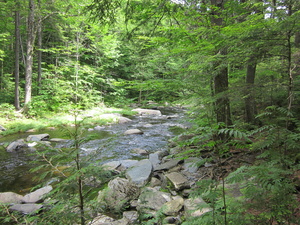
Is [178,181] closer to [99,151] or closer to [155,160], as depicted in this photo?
[155,160]

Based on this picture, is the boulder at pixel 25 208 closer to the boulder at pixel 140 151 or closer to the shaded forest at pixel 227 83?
the shaded forest at pixel 227 83

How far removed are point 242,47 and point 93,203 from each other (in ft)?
9.42

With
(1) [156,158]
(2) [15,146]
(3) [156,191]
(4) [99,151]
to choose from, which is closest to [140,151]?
(1) [156,158]

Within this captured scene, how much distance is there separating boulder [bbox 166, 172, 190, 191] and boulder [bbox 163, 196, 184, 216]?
19.1 inches

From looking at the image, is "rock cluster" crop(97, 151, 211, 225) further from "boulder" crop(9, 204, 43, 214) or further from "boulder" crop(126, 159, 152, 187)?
"boulder" crop(9, 204, 43, 214)

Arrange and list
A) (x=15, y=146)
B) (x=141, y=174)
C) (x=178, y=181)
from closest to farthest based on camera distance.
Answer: (x=178, y=181), (x=141, y=174), (x=15, y=146)

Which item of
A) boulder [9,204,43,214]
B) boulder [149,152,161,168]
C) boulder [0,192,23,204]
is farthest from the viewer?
boulder [149,152,161,168]

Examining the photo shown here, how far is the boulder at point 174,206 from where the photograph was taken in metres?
3.33

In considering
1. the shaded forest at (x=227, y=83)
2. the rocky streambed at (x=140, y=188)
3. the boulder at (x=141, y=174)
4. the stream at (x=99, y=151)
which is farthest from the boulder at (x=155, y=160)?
the shaded forest at (x=227, y=83)

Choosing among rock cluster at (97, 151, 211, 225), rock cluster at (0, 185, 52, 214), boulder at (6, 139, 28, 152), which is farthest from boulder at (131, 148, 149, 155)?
boulder at (6, 139, 28, 152)

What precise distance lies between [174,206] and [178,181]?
35.4 inches

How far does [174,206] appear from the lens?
3.48m

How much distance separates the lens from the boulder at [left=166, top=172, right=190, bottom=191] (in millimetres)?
4211

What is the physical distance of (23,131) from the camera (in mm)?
10203
